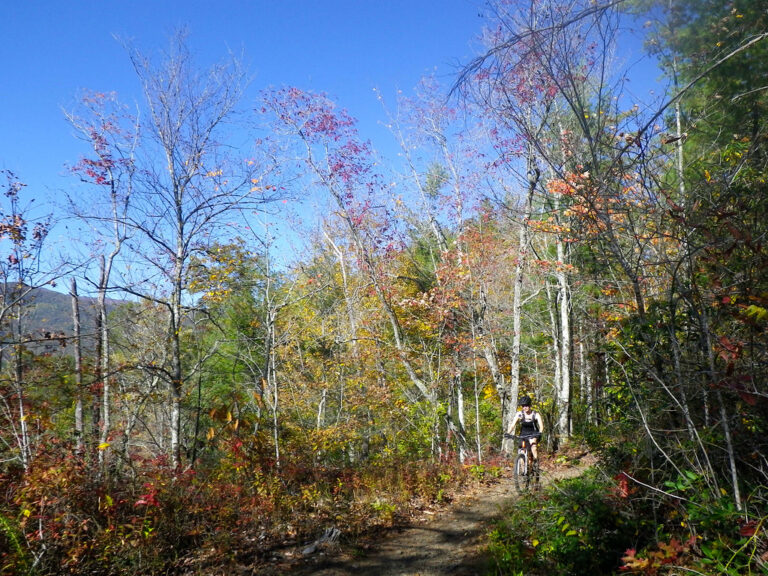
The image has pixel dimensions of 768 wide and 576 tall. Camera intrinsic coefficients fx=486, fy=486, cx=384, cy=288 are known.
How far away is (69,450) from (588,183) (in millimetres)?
6607

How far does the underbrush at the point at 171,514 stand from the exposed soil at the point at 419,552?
330 mm

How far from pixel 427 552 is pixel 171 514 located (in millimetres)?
3215

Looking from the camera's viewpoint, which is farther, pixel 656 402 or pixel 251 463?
pixel 251 463

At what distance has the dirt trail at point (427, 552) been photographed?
5.64 meters

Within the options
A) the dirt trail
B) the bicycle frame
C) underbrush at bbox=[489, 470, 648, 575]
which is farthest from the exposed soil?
the bicycle frame

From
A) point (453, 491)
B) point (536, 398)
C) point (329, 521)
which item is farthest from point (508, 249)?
point (329, 521)

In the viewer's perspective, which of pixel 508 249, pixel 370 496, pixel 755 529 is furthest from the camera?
pixel 508 249

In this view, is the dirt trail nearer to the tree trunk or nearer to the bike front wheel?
the bike front wheel

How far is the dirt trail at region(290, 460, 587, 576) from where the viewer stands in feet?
18.5

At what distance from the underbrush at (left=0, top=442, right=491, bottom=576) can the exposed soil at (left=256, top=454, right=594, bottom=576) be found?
1.08ft

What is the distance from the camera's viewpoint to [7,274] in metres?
8.93

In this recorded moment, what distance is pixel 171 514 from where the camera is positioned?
5.88 m

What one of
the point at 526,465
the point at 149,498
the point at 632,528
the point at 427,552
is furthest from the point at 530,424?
the point at 149,498

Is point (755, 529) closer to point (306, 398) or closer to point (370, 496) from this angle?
point (370, 496)
